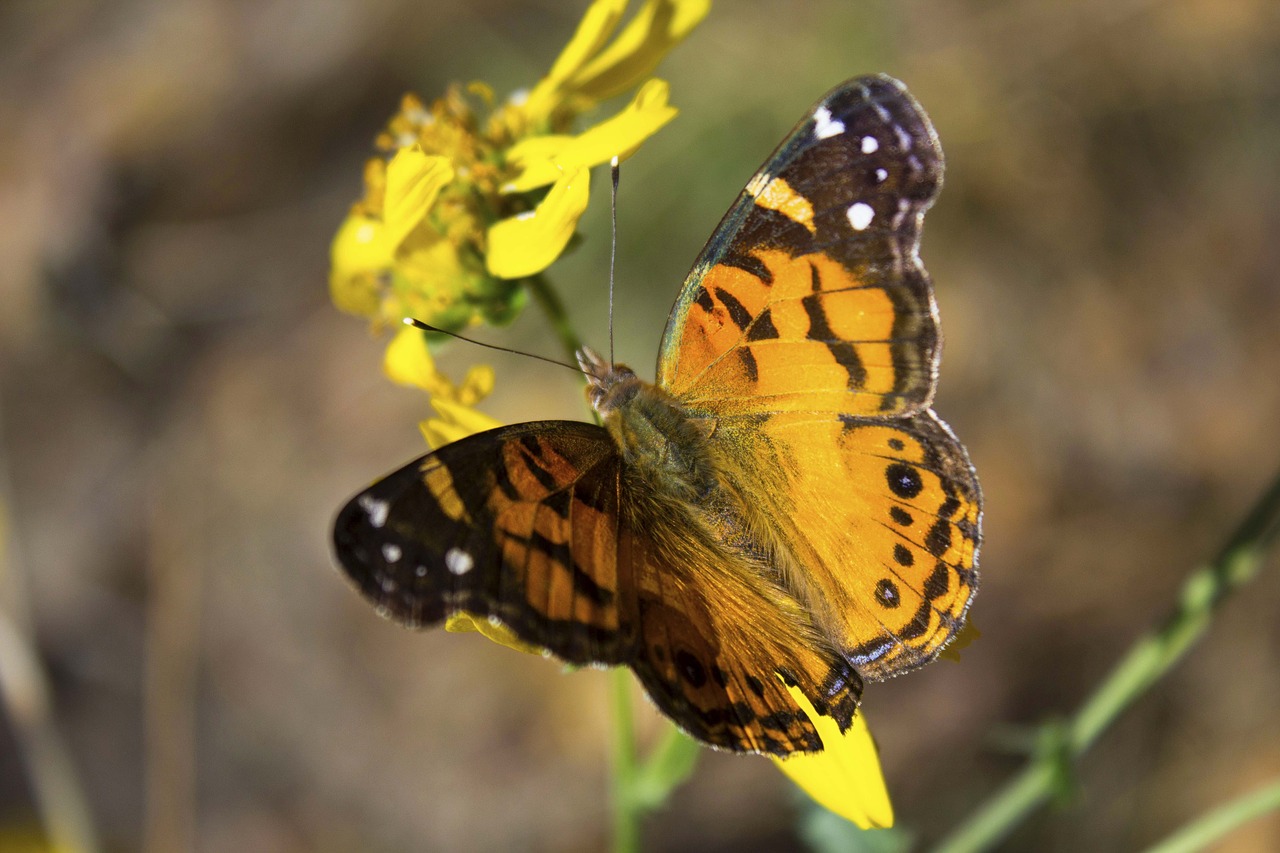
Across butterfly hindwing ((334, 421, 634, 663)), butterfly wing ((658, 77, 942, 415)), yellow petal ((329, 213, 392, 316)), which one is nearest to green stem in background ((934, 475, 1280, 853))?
butterfly wing ((658, 77, 942, 415))

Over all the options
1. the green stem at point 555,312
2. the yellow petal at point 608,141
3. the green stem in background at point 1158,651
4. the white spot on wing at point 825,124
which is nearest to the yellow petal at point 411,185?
the yellow petal at point 608,141

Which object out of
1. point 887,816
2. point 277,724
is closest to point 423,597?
point 887,816

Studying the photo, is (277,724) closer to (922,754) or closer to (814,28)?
(922,754)

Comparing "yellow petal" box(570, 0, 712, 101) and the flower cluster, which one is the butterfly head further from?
"yellow petal" box(570, 0, 712, 101)

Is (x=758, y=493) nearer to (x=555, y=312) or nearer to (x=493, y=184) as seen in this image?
(x=555, y=312)

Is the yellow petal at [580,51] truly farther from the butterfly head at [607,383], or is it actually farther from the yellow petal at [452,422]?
the yellow petal at [452,422]

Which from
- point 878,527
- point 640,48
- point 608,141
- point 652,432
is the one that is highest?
point 640,48

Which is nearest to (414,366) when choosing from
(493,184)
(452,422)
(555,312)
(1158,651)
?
(452,422)
